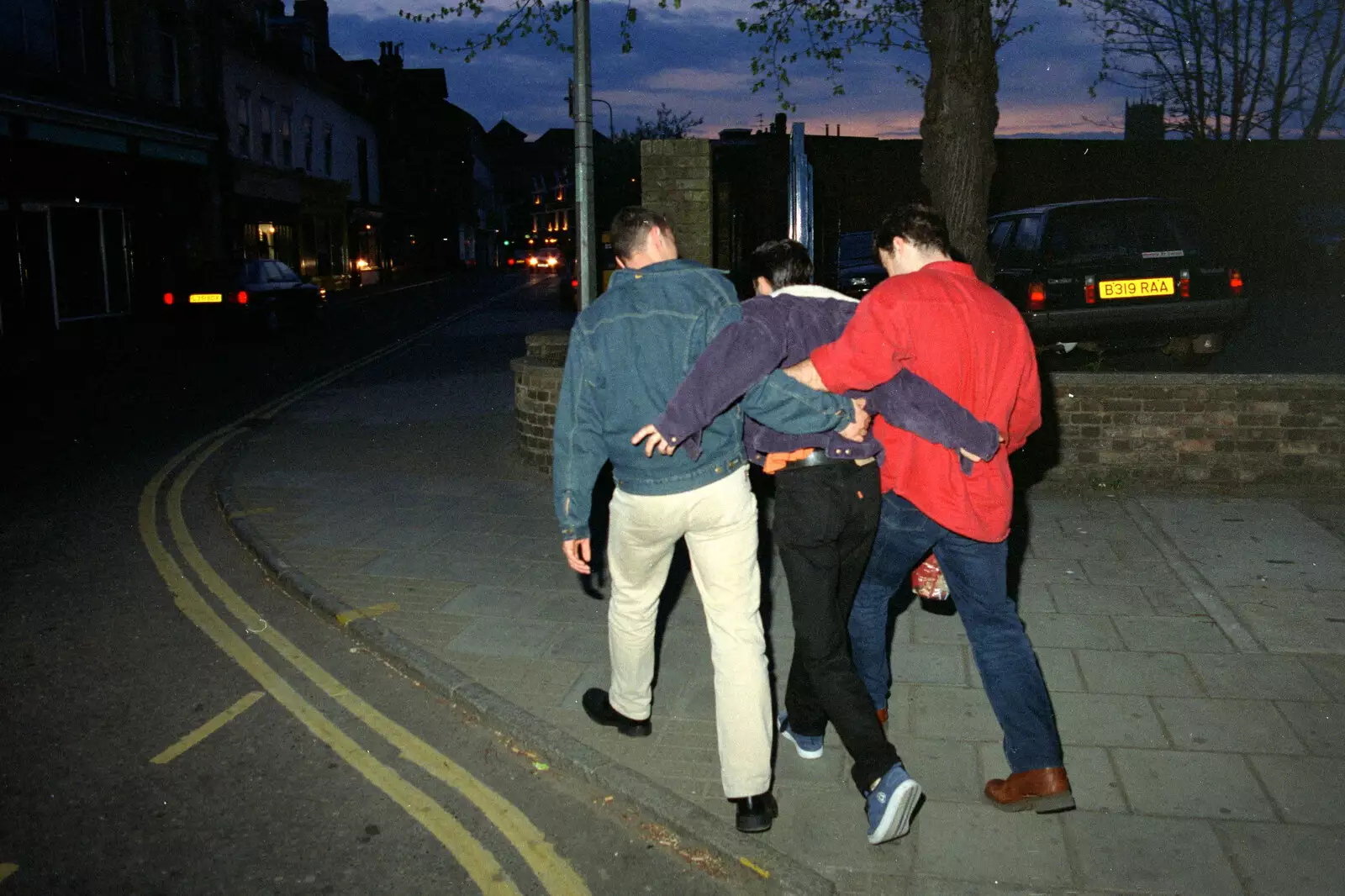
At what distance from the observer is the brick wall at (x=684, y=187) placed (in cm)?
954

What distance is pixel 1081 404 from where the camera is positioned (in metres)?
7.93

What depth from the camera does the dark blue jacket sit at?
3266 mm

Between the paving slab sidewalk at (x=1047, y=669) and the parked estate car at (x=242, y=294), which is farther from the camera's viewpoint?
the parked estate car at (x=242, y=294)

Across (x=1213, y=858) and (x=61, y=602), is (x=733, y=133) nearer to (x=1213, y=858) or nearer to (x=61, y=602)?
(x=61, y=602)

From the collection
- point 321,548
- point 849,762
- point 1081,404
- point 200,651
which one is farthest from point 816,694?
point 1081,404

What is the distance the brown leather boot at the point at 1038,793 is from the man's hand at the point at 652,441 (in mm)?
1604

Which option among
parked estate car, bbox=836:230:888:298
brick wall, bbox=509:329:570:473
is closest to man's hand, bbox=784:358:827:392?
brick wall, bbox=509:329:570:473

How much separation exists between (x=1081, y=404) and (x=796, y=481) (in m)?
5.20

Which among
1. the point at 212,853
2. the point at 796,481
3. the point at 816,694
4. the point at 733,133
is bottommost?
the point at 212,853

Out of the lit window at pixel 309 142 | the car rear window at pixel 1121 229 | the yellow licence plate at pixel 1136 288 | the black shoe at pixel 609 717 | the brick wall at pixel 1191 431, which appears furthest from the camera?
the lit window at pixel 309 142

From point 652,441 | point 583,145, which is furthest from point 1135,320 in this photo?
point 652,441

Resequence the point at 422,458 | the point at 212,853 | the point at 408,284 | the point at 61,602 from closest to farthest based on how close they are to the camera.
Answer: the point at 212,853, the point at 61,602, the point at 422,458, the point at 408,284

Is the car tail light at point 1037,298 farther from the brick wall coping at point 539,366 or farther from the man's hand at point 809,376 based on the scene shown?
the man's hand at point 809,376

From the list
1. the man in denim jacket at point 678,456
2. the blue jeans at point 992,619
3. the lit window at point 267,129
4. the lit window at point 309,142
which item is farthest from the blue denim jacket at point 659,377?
the lit window at point 309,142
